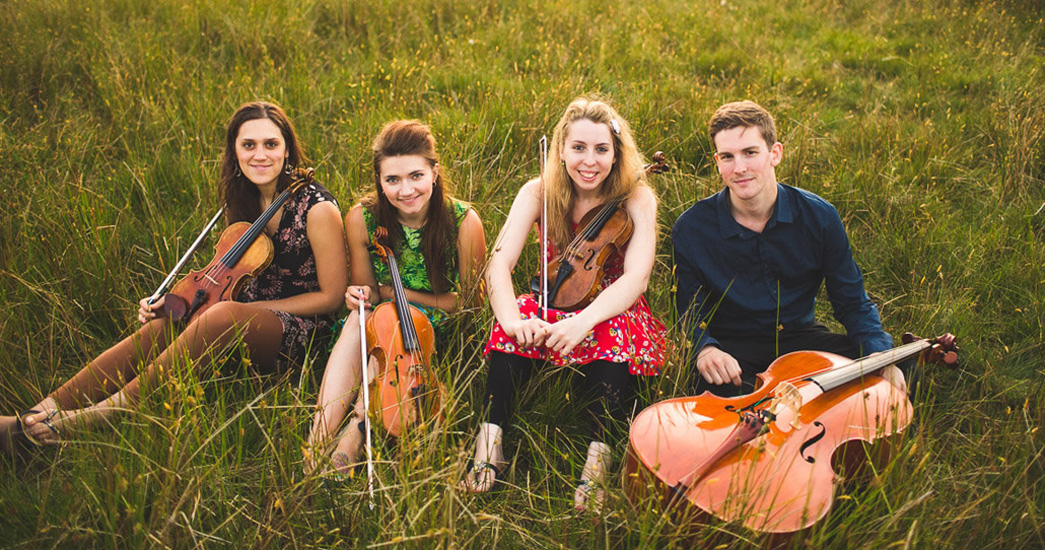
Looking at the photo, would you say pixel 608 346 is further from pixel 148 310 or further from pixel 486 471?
pixel 148 310

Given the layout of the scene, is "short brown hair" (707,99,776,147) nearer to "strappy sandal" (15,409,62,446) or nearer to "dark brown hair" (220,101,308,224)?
"dark brown hair" (220,101,308,224)

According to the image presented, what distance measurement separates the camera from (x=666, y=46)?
4.98m

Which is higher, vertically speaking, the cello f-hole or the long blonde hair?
the long blonde hair

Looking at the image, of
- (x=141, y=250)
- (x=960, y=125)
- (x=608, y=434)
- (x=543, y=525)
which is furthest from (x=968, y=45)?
(x=141, y=250)

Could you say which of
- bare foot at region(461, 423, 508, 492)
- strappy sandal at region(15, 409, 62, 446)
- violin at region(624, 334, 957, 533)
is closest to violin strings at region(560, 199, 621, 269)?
bare foot at region(461, 423, 508, 492)

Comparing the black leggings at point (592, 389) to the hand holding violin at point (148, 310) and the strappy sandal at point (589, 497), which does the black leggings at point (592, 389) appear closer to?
the strappy sandal at point (589, 497)

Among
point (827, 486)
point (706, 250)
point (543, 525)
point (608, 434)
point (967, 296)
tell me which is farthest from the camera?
point (967, 296)

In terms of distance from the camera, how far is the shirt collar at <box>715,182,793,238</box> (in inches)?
95.7

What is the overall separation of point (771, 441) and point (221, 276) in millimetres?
1985

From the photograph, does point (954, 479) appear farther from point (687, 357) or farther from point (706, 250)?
point (706, 250)

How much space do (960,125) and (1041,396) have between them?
248cm

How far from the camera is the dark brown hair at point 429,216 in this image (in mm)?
2602

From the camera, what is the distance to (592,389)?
2330 millimetres

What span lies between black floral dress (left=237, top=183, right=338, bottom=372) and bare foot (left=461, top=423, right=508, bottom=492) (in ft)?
2.94
